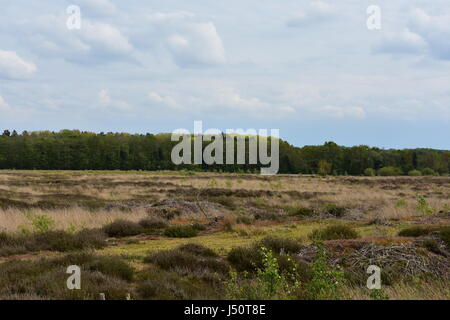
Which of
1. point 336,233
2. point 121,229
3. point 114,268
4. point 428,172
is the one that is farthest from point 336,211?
point 428,172

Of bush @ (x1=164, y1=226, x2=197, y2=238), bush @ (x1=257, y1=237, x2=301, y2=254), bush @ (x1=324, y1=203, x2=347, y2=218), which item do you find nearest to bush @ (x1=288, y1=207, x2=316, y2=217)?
bush @ (x1=324, y1=203, x2=347, y2=218)

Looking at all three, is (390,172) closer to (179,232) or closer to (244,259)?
(179,232)

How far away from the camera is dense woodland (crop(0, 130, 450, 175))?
112m

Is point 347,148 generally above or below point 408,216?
above

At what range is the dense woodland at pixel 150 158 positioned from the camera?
111812 mm

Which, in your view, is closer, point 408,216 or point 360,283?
point 360,283

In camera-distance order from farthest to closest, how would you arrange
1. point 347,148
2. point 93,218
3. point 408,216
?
point 347,148
point 408,216
point 93,218

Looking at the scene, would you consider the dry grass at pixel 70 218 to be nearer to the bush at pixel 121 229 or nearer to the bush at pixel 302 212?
the bush at pixel 121 229

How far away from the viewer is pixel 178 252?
11.3 meters

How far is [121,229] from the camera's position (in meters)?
17.0

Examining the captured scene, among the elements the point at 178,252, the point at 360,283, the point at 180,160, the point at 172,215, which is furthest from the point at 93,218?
the point at 180,160
